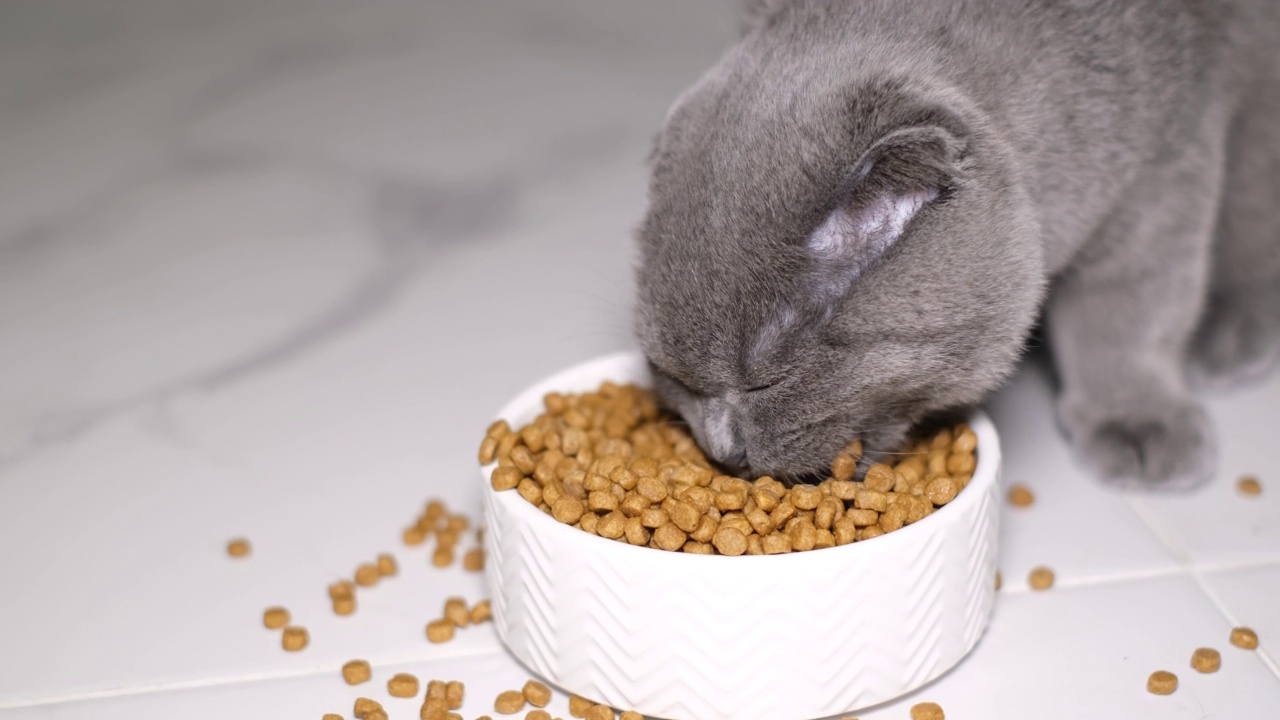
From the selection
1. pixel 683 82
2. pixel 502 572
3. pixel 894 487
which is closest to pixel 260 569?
pixel 502 572

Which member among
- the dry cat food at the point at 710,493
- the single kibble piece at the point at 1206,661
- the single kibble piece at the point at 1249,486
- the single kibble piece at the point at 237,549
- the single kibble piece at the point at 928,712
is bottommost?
the single kibble piece at the point at 1249,486

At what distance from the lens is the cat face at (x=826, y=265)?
119cm

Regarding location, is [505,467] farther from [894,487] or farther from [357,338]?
[357,338]

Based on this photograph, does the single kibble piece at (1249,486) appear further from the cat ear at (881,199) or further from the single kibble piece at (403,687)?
the single kibble piece at (403,687)

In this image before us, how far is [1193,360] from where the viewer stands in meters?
1.87

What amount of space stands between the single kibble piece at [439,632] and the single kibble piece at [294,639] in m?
0.12

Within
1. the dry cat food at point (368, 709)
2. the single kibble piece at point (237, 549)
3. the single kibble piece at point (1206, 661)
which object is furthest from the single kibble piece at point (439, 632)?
the single kibble piece at point (1206, 661)

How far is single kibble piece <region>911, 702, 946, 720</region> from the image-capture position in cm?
126

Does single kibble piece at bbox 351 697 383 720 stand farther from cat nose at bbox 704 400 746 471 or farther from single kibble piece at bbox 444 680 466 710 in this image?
cat nose at bbox 704 400 746 471

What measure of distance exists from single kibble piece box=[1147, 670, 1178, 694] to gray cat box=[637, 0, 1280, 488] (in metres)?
0.31

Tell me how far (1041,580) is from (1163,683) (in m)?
0.19

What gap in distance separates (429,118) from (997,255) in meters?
1.80

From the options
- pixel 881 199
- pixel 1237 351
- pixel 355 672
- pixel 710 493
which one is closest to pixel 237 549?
pixel 355 672

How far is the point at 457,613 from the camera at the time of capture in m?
1.41
